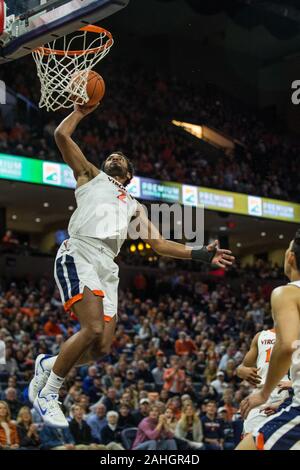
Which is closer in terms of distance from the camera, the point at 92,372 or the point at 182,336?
the point at 92,372

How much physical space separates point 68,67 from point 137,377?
840 cm

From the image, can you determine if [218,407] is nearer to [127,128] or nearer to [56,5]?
[56,5]

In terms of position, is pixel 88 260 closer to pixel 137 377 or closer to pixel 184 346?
pixel 137 377

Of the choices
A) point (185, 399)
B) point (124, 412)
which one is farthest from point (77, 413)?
point (185, 399)

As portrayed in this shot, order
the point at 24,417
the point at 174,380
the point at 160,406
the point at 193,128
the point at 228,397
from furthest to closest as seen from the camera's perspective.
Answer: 1. the point at 193,128
2. the point at 174,380
3. the point at 228,397
4. the point at 160,406
5. the point at 24,417

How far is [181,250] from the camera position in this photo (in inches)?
249

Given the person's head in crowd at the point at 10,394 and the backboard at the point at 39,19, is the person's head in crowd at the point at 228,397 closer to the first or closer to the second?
the person's head in crowd at the point at 10,394

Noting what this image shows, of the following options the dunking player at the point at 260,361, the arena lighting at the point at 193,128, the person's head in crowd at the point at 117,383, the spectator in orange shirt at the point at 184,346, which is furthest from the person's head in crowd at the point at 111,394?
the arena lighting at the point at 193,128

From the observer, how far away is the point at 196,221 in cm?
2333

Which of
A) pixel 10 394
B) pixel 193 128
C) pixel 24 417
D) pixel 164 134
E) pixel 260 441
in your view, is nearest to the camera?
pixel 260 441

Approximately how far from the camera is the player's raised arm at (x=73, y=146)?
6.03m

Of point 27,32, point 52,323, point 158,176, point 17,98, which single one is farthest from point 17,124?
point 27,32

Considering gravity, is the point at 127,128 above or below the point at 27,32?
above
